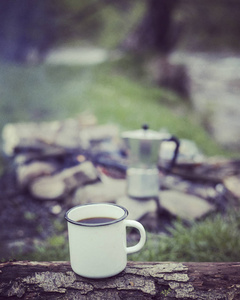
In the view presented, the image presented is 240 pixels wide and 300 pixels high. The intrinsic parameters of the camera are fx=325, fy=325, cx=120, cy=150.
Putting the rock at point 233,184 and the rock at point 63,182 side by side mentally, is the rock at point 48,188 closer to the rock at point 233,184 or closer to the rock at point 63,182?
the rock at point 63,182

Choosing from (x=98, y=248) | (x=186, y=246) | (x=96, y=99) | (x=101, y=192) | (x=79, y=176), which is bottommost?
(x=186, y=246)

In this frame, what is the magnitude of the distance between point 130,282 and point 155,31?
340 inches

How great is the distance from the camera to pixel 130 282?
116 cm

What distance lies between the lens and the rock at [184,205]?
2.46m

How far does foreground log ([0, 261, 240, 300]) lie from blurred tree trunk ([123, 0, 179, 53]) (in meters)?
8.18

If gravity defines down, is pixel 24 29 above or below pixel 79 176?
above

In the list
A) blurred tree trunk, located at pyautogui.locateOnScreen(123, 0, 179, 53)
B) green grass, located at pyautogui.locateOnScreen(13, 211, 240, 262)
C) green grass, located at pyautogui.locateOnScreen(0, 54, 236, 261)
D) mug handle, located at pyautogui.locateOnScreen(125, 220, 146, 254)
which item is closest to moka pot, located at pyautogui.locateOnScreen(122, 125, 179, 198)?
green grass, located at pyautogui.locateOnScreen(13, 211, 240, 262)

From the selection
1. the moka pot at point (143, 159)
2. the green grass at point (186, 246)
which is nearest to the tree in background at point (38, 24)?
the moka pot at point (143, 159)

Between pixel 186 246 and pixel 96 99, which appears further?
pixel 96 99

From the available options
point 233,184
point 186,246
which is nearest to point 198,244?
point 186,246

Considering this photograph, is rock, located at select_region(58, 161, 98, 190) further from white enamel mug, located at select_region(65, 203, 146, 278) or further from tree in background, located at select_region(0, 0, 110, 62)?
tree in background, located at select_region(0, 0, 110, 62)

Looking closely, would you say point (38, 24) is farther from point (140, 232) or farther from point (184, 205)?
point (140, 232)

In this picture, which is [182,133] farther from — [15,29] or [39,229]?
[15,29]

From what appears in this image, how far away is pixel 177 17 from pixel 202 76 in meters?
3.25
